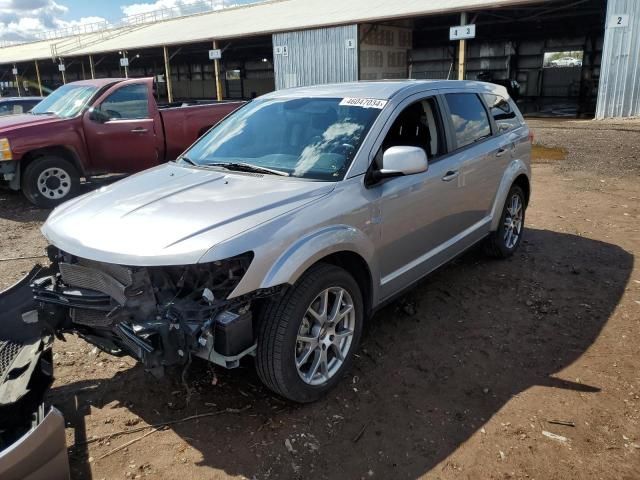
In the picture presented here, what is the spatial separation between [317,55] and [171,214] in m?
21.8

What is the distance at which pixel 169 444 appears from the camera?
2.85 meters

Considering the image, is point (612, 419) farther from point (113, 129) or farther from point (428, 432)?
point (113, 129)

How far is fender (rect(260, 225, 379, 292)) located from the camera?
2.69 metres

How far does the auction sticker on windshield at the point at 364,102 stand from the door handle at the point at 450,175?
800 millimetres

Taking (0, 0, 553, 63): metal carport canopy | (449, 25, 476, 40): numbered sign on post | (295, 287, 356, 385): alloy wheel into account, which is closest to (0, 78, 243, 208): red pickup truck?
(295, 287, 356, 385): alloy wheel

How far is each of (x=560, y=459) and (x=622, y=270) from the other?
309 centimetres

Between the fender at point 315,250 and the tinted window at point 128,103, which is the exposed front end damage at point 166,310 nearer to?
the fender at point 315,250

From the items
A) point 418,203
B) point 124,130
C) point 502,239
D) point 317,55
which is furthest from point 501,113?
point 317,55

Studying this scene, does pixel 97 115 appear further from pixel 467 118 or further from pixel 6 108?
pixel 467 118

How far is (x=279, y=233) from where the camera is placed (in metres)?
2.75

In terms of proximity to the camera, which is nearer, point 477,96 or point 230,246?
point 230,246

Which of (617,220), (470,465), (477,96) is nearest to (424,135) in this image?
(477,96)

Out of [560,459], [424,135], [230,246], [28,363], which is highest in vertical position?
[424,135]

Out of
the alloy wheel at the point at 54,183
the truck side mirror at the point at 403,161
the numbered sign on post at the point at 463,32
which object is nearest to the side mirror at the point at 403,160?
the truck side mirror at the point at 403,161
